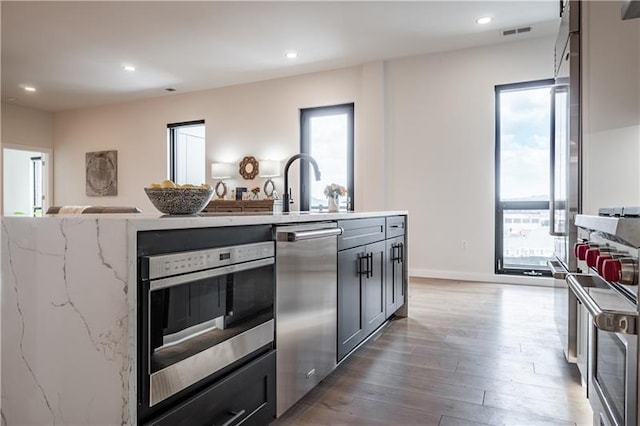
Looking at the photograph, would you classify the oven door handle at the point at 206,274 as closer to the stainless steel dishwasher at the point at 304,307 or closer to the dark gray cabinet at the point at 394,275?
the stainless steel dishwasher at the point at 304,307

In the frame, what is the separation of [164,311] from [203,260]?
0.18 metres

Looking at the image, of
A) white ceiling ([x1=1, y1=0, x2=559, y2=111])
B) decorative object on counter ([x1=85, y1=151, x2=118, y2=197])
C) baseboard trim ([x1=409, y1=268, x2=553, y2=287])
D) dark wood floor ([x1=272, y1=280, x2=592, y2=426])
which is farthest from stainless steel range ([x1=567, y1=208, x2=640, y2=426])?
decorative object on counter ([x1=85, y1=151, x2=118, y2=197])

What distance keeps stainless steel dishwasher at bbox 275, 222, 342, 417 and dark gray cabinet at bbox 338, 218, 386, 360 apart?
0.10m

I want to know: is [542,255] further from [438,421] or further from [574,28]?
[438,421]

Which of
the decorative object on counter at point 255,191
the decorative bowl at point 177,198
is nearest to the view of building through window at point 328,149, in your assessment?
the decorative object on counter at point 255,191

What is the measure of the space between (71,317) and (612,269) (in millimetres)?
1386

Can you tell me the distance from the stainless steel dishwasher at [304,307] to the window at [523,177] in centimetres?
378

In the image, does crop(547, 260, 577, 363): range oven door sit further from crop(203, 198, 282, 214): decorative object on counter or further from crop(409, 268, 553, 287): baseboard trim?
crop(409, 268, 553, 287): baseboard trim

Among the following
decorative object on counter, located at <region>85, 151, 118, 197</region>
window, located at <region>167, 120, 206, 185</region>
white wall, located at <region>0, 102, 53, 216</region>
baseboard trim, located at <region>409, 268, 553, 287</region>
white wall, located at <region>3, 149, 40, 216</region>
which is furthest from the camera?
white wall, located at <region>3, 149, 40, 216</region>

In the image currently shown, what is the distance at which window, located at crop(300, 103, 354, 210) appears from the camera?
235 inches

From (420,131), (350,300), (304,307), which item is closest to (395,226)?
(350,300)

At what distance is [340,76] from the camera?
5895mm

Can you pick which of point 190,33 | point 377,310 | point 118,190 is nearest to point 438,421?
point 377,310

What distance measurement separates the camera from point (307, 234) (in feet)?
5.53
